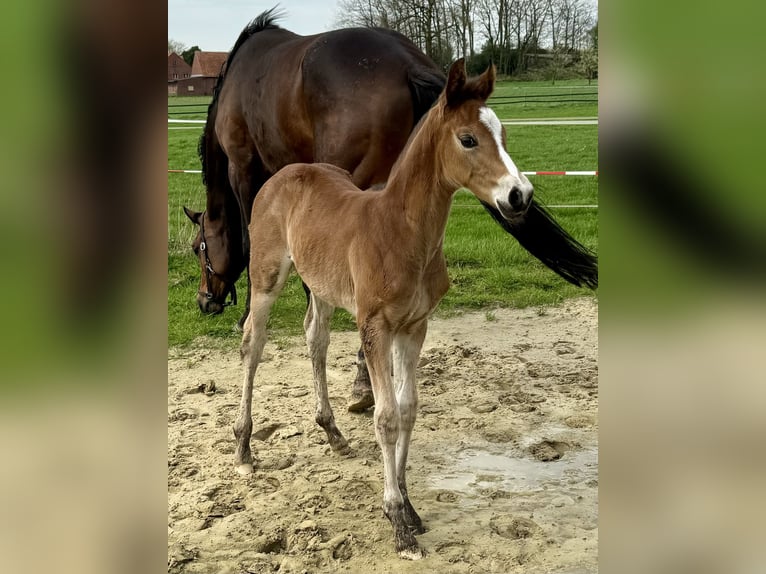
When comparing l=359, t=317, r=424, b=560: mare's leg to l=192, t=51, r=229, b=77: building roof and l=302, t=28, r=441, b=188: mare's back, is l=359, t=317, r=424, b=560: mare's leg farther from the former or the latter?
Result: l=192, t=51, r=229, b=77: building roof

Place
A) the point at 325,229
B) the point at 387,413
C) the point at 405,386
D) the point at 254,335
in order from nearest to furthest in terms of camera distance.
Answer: the point at 387,413, the point at 405,386, the point at 325,229, the point at 254,335

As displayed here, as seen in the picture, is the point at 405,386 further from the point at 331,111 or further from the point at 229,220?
the point at 229,220

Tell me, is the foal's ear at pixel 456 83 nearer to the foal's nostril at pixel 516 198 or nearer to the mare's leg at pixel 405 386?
the foal's nostril at pixel 516 198

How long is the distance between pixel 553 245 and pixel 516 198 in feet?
6.04

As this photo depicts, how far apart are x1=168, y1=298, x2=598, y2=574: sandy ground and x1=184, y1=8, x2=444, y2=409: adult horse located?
617mm

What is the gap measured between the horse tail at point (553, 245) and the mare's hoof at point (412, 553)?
192 centimetres

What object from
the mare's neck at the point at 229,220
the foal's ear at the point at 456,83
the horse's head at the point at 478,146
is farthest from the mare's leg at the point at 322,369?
the mare's neck at the point at 229,220

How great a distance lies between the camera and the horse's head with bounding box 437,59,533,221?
2.60 metres

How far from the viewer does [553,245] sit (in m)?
4.31

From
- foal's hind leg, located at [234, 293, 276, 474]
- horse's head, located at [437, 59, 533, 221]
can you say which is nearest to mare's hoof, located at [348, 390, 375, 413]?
foal's hind leg, located at [234, 293, 276, 474]

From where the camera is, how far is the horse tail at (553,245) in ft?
14.1

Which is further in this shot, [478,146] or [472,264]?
[472,264]

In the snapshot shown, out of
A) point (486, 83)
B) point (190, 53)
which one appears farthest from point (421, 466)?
point (190, 53)
